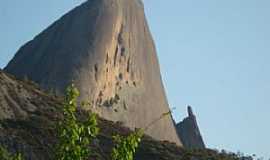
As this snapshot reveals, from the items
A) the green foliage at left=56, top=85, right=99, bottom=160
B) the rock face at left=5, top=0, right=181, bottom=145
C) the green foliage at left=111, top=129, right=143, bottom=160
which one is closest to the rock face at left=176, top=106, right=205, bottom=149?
the rock face at left=5, top=0, right=181, bottom=145

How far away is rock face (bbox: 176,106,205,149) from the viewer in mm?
143375

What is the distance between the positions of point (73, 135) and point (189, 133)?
132807mm

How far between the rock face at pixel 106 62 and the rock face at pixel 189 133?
19.4 meters

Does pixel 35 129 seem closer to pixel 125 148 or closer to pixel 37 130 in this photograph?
pixel 37 130

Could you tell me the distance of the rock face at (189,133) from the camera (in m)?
143

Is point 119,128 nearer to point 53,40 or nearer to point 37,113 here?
point 37,113

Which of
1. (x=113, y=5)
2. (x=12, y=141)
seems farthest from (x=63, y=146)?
(x=113, y=5)

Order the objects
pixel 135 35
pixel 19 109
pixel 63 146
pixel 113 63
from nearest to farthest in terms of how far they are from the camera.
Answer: pixel 63 146, pixel 19 109, pixel 113 63, pixel 135 35

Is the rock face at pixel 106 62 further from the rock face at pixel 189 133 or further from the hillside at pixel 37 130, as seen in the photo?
the hillside at pixel 37 130

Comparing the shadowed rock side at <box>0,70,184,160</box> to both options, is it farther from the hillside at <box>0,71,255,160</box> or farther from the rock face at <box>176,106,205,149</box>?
the rock face at <box>176,106,205,149</box>

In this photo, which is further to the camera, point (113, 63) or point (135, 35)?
point (135, 35)

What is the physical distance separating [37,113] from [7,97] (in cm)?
431

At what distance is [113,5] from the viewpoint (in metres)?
124

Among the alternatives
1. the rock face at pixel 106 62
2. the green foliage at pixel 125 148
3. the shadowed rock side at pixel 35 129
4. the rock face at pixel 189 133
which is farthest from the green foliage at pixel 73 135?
the rock face at pixel 189 133
